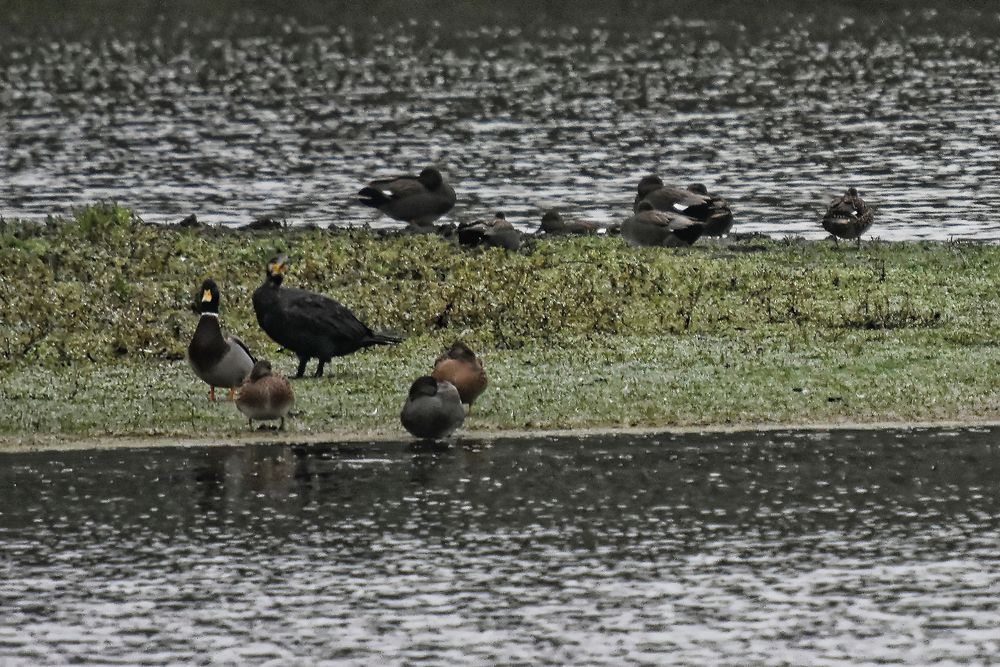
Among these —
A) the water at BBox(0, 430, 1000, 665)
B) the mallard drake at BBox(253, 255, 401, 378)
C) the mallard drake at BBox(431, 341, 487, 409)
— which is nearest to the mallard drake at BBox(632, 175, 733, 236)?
the mallard drake at BBox(253, 255, 401, 378)

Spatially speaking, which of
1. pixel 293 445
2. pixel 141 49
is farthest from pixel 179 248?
pixel 141 49

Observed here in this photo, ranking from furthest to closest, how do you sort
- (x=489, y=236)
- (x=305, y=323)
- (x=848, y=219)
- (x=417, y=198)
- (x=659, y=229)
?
1. (x=417, y=198)
2. (x=848, y=219)
3. (x=659, y=229)
4. (x=489, y=236)
5. (x=305, y=323)

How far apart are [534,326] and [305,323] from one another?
3.07 m

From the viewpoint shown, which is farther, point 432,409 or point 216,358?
point 216,358

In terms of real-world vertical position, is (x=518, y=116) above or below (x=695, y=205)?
below

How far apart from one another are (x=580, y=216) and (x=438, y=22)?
165 feet

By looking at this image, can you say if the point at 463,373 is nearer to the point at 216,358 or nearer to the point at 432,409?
the point at 432,409

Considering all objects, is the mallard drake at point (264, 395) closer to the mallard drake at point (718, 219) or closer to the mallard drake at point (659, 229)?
the mallard drake at point (659, 229)

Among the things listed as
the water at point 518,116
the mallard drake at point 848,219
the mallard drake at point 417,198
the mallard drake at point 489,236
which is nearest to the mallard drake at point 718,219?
the mallard drake at point 848,219

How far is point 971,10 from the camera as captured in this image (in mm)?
84688

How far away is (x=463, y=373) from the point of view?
53.5ft

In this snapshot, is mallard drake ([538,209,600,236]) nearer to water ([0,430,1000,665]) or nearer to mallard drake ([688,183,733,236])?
mallard drake ([688,183,733,236])

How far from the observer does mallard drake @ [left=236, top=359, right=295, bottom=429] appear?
51.3ft

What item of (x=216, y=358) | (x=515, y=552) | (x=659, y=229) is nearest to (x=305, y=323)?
(x=216, y=358)
